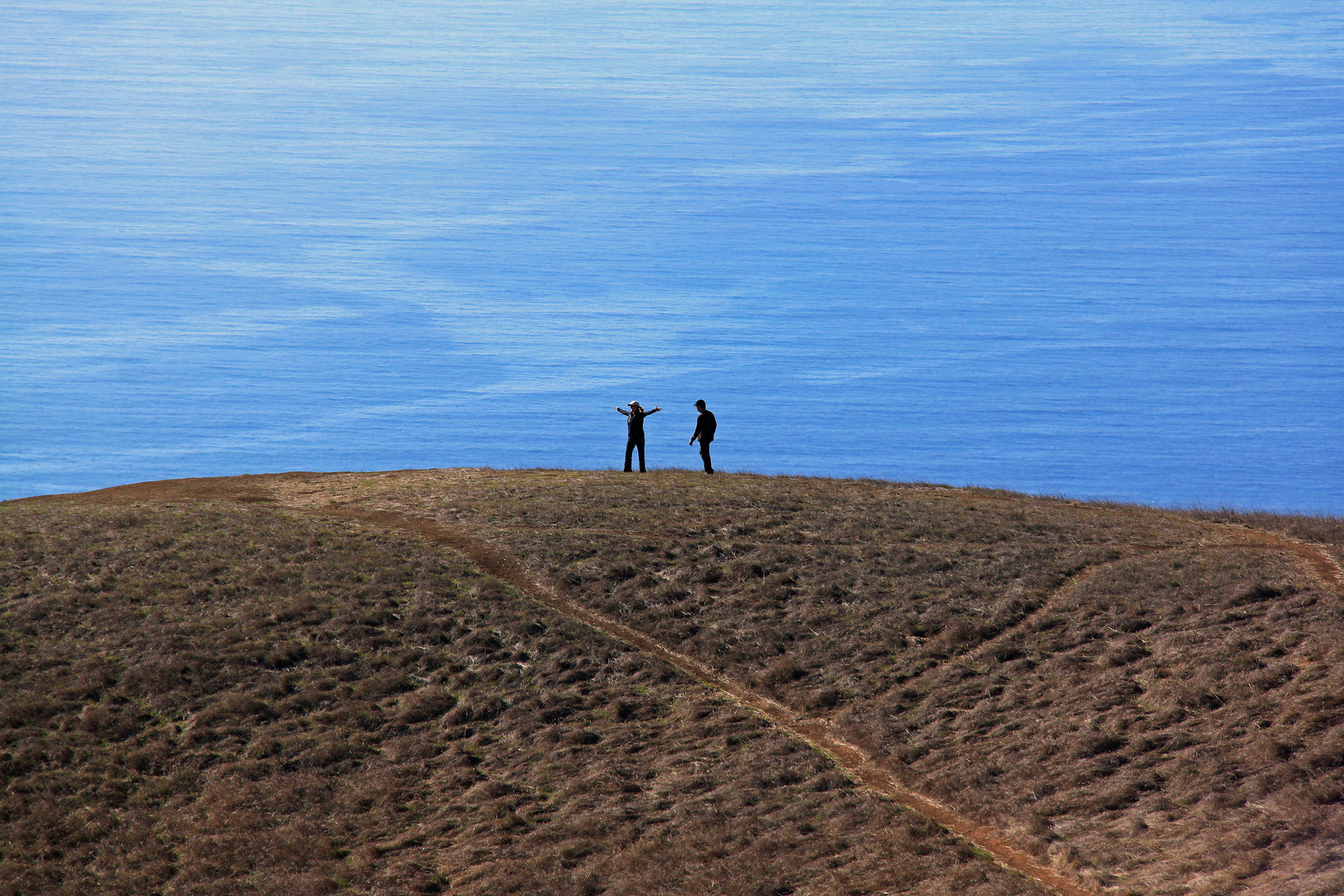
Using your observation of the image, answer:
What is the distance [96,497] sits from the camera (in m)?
34.0

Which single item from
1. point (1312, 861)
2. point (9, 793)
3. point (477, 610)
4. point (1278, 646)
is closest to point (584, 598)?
point (477, 610)

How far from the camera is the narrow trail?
1619 cm

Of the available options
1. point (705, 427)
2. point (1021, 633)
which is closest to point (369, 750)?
point (1021, 633)

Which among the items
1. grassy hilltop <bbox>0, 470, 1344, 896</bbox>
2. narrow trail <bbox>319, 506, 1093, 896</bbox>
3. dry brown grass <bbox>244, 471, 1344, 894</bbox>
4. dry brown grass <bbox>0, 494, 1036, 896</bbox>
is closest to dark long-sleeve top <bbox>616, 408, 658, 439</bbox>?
dry brown grass <bbox>244, 471, 1344, 894</bbox>

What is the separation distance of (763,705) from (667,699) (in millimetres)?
1822

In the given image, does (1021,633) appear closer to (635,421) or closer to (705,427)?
(705,427)

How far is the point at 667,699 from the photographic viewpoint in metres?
22.2

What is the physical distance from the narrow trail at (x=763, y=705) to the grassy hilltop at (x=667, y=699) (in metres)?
0.08

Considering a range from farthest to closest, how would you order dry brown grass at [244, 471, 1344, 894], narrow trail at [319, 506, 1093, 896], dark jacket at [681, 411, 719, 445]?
dark jacket at [681, 411, 719, 445] → narrow trail at [319, 506, 1093, 896] → dry brown grass at [244, 471, 1344, 894]

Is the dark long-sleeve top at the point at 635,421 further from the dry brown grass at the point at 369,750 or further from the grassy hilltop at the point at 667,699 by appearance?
the dry brown grass at the point at 369,750

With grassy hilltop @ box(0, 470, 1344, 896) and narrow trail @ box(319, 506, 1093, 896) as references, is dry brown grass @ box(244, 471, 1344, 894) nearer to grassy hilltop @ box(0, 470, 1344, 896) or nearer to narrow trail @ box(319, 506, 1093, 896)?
Answer: grassy hilltop @ box(0, 470, 1344, 896)

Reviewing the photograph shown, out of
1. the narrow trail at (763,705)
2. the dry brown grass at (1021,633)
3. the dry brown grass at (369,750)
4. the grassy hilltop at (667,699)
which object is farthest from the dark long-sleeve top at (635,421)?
the dry brown grass at (369,750)

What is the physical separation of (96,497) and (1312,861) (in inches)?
1249

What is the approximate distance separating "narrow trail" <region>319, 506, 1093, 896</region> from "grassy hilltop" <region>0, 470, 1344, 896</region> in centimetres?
8
